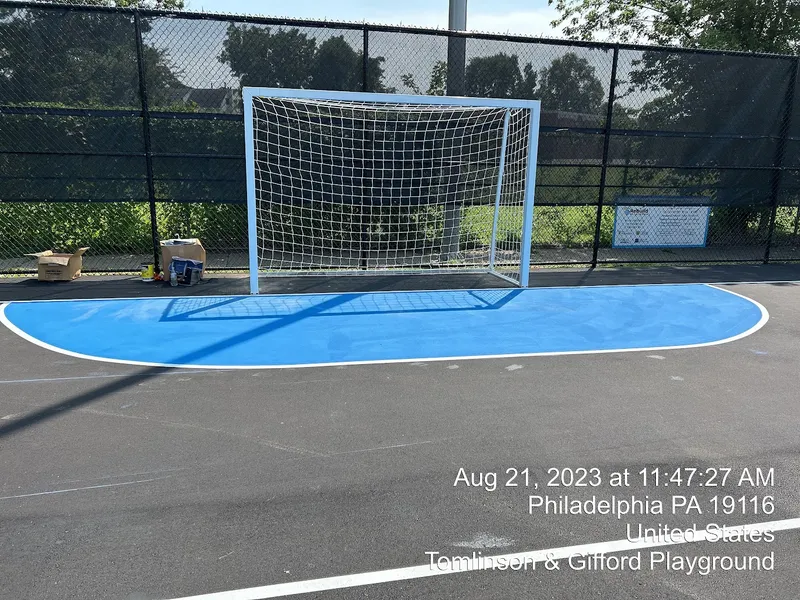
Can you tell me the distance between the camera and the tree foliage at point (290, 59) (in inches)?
335

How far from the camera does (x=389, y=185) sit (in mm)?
9367

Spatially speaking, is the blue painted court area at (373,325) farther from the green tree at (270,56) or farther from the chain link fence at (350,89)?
the green tree at (270,56)

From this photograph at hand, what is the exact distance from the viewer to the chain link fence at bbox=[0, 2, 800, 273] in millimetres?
8133

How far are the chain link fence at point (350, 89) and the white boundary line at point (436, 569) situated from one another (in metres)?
7.16

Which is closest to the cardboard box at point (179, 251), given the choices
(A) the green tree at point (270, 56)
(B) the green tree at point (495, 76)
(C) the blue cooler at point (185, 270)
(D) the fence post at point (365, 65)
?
(C) the blue cooler at point (185, 270)

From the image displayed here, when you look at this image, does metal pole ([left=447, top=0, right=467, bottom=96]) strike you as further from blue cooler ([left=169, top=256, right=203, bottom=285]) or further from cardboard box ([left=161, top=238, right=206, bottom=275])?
blue cooler ([left=169, top=256, right=203, bottom=285])

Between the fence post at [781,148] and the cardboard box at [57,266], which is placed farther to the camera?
the fence post at [781,148]

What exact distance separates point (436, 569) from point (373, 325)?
4134mm

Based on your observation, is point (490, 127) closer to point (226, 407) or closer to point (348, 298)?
point (348, 298)

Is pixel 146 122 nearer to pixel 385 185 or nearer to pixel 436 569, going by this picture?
pixel 385 185

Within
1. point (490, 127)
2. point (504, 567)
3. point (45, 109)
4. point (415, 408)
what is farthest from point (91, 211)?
point (504, 567)

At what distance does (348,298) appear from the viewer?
8055 mm

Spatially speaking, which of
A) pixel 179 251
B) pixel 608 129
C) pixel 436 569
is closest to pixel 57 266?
pixel 179 251

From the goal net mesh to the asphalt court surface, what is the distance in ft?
14.3
